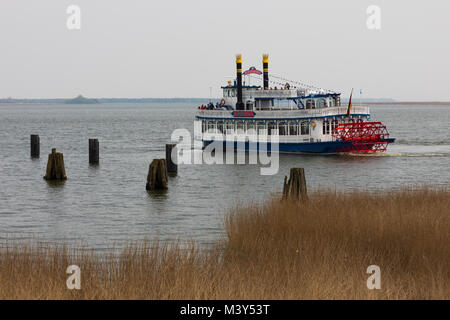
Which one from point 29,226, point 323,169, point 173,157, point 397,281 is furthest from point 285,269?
point 323,169

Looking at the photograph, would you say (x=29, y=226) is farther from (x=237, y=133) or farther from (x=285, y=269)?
(x=237, y=133)

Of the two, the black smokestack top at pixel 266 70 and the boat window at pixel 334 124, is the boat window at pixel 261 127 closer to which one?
the boat window at pixel 334 124

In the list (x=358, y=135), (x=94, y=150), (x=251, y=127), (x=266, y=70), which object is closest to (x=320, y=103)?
(x=358, y=135)

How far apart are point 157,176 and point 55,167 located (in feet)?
25.6

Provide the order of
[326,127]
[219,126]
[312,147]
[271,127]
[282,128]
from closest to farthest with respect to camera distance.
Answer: [326,127] → [312,147] → [271,127] → [282,128] → [219,126]

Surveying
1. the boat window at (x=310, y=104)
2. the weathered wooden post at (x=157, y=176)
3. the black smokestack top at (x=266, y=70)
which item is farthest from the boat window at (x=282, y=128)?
the weathered wooden post at (x=157, y=176)

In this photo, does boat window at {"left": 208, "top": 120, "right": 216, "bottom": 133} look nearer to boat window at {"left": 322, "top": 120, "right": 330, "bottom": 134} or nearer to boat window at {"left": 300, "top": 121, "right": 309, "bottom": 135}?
boat window at {"left": 300, "top": 121, "right": 309, "bottom": 135}

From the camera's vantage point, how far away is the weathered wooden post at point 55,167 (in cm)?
3820

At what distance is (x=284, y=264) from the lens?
44.0ft

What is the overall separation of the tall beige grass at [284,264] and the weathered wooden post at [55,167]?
22.3 m

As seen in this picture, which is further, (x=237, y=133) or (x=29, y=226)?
(x=237, y=133)

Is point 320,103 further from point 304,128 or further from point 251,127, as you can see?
point 251,127
